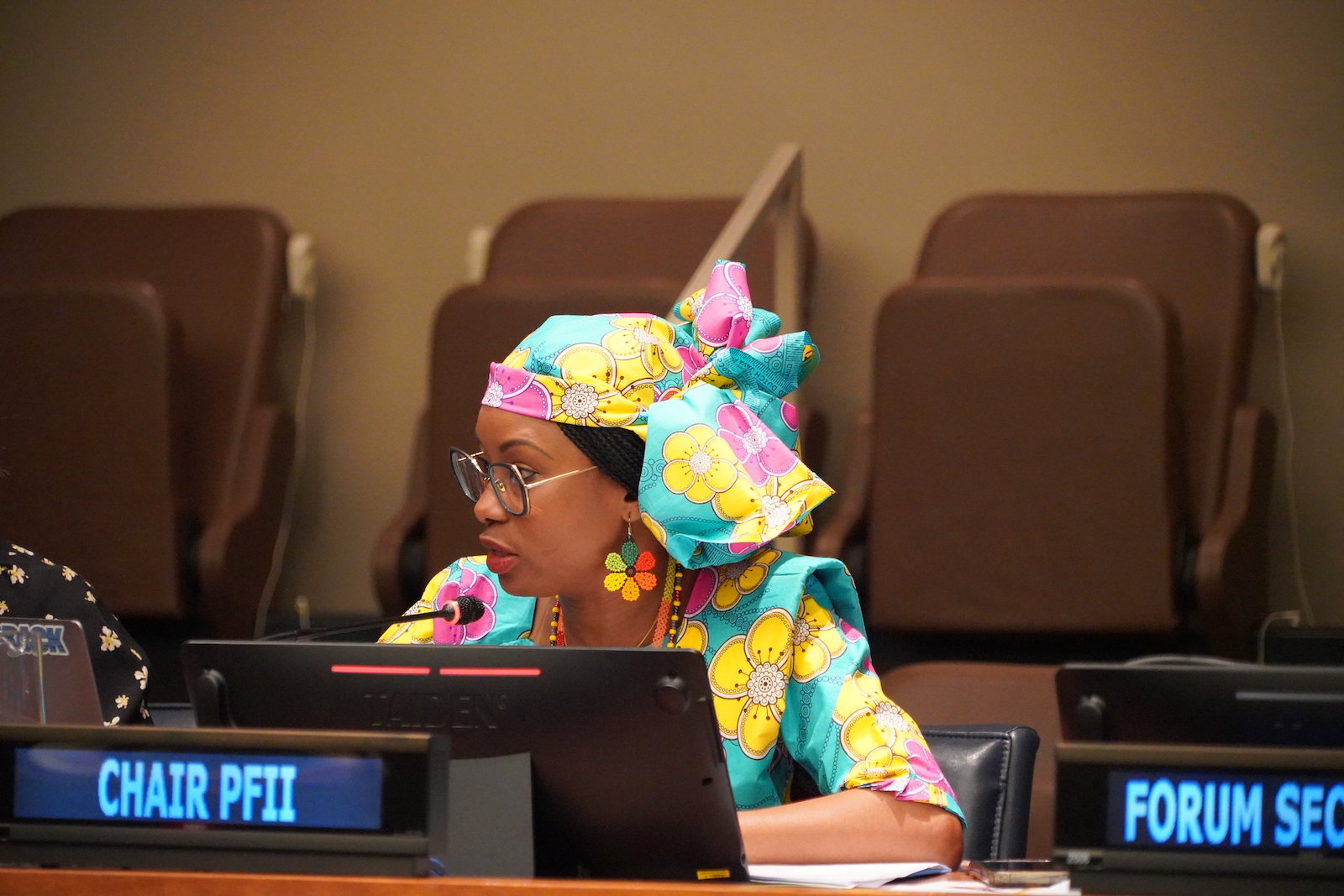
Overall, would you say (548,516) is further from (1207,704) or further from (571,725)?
(1207,704)

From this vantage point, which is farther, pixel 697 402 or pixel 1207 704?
pixel 697 402

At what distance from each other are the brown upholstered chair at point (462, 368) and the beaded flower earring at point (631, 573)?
1.26m

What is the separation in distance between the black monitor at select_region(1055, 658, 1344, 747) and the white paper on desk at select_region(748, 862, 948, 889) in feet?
0.63

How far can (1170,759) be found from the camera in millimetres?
939

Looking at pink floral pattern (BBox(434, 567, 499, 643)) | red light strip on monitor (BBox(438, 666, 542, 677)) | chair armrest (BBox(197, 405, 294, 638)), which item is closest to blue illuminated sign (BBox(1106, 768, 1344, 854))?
red light strip on monitor (BBox(438, 666, 542, 677))

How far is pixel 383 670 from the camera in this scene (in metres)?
1.12

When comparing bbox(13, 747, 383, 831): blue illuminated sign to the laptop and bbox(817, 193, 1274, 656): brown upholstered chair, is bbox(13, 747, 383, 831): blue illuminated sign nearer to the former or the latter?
the laptop

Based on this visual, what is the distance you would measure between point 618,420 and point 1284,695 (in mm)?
748

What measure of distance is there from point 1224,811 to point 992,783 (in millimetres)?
642

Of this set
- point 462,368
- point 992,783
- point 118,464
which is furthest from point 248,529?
point 992,783

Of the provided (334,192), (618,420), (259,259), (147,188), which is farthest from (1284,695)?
(147,188)

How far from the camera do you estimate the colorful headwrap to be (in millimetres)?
1533

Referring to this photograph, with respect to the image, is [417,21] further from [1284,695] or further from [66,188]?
[1284,695]

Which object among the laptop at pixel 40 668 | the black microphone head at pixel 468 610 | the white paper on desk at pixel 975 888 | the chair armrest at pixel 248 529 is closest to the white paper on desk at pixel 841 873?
the white paper on desk at pixel 975 888
